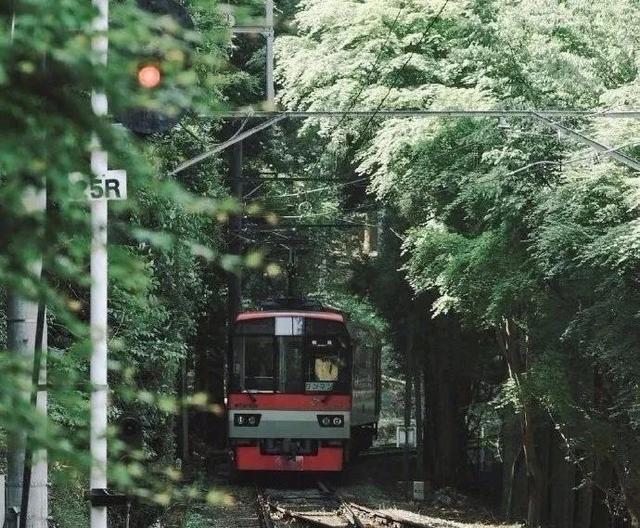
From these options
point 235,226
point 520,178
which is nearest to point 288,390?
point 235,226

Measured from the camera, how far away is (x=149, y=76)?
10.5 feet

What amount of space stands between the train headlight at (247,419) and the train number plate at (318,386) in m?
1.10

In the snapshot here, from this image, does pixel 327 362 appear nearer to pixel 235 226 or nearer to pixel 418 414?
pixel 235 226

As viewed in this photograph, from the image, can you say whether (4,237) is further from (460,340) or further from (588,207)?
(460,340)

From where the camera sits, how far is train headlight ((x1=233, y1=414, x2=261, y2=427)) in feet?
79.0

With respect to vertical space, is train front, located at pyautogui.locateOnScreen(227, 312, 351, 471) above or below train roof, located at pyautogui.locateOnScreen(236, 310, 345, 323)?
below

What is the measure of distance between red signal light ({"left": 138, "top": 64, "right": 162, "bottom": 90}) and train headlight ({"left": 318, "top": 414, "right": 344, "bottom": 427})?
21.3 metres

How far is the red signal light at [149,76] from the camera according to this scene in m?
2.72

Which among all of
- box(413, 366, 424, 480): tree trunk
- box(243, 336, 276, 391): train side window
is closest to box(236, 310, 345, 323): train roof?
box(243, 336, 276, 391): train side window

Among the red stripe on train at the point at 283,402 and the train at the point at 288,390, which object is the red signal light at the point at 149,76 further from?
the red stripe on train at the point at 283,402

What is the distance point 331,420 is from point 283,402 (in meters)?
0.97

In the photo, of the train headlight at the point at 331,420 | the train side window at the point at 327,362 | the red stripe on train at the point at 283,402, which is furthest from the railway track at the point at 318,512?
the train side window at the point at 327,362

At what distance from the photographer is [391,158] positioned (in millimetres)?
21797

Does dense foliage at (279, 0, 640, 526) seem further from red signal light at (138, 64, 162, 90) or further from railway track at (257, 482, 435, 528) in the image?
red signal light at (138, 64, 162, 90)
